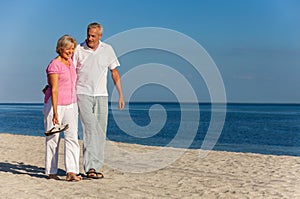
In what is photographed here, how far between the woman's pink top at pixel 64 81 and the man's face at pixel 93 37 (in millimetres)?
345

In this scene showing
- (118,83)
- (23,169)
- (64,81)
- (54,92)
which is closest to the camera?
(54,92)

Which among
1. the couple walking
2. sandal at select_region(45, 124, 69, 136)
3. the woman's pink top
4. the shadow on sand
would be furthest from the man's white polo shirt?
the shadow on sand

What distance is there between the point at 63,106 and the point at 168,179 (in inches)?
70.3

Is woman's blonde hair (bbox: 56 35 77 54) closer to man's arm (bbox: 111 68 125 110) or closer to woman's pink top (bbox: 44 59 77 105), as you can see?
woman's pink top (bbox: 44 59 77 105)

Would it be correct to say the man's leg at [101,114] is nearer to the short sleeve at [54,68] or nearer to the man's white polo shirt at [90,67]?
the man's white polo shirt at [90,67]

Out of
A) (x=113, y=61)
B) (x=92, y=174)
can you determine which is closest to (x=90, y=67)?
(x=113, y=61)

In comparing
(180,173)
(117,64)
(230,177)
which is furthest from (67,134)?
(230,177)

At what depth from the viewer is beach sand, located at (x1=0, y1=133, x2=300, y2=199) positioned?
5.59m

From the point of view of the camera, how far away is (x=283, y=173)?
7.27m

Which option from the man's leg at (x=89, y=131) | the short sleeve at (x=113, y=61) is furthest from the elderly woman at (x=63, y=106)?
the short sleeve at (x=113, y=61)

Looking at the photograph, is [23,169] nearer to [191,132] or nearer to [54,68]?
[54,68]

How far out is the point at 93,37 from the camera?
20.3 ft

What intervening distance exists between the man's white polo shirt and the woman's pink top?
11 cm

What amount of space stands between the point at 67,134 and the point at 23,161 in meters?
2.74
